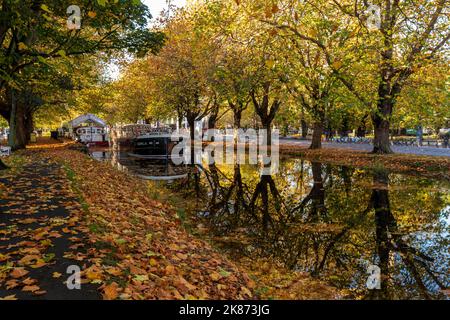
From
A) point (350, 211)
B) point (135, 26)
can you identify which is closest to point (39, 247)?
point (350, 211)

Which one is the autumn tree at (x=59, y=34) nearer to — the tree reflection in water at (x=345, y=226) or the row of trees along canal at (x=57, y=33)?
the row of trees along canal at (x=57, y=33)

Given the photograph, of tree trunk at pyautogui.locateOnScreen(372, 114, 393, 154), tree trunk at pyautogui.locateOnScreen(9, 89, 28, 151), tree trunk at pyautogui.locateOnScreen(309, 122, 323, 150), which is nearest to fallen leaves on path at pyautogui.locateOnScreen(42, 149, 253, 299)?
tree trunk at pyautogui.locateOnScreen(9, 89, 28, 151)

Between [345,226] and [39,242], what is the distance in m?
7.68

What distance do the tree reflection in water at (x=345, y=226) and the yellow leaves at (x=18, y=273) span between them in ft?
14.2

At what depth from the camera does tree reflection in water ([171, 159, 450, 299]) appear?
21.5ft

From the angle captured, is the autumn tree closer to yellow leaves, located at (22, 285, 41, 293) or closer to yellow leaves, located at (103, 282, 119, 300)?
yellow leaves, located at (22, 285, 41, 293)

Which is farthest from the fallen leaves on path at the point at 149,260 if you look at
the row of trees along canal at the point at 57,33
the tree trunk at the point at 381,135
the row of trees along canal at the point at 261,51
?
the tree trunk at the point at 381,135

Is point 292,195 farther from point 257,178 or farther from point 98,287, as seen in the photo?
point 98,287

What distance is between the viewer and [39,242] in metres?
5.87

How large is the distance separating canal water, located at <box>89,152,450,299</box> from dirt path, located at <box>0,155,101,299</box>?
11.6 feet

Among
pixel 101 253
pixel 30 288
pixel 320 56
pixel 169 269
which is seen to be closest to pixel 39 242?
pixel 101 253

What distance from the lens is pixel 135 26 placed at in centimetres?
1451
